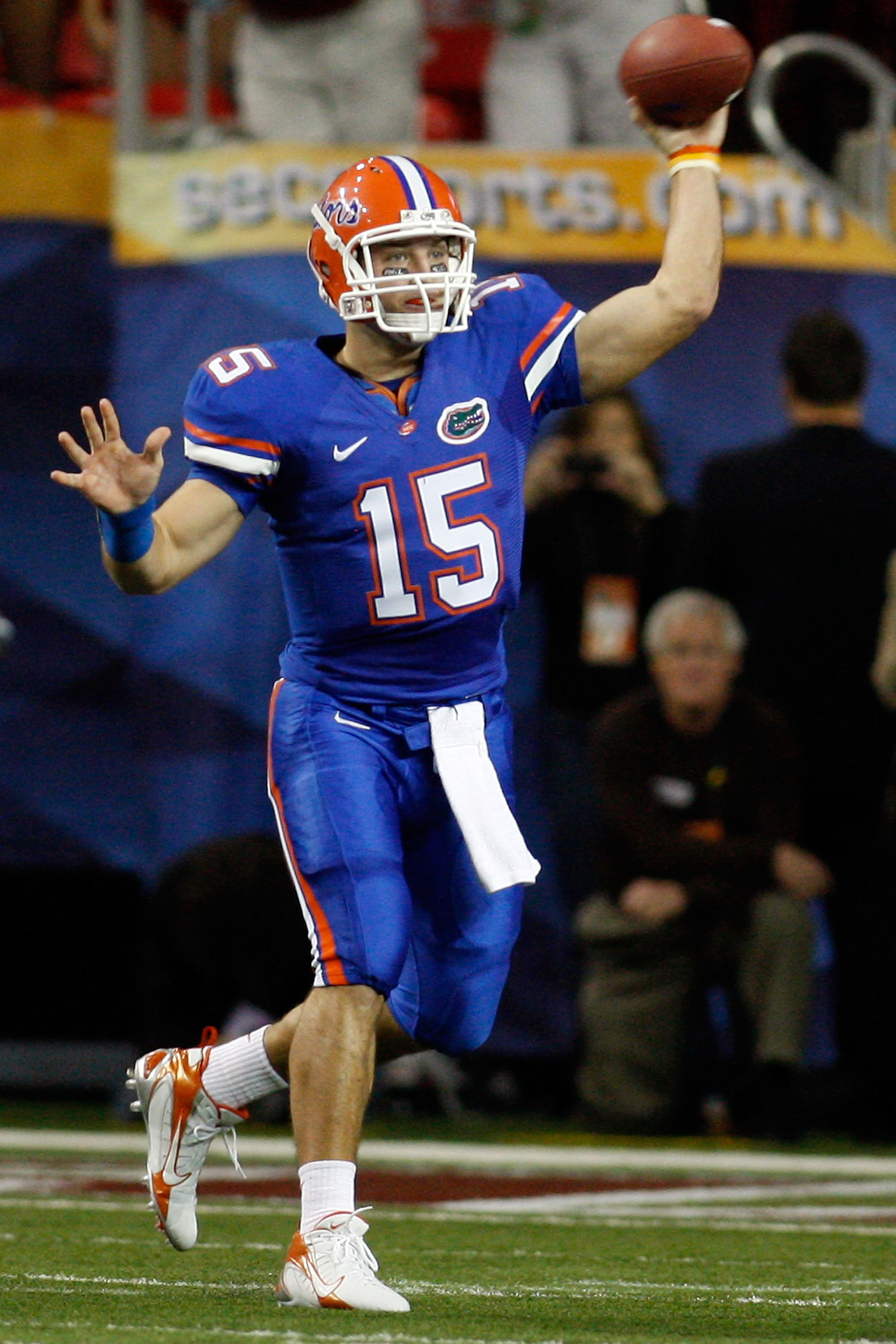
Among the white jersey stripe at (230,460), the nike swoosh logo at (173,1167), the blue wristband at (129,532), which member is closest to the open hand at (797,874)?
the nike swoosh logo at (173,1167)

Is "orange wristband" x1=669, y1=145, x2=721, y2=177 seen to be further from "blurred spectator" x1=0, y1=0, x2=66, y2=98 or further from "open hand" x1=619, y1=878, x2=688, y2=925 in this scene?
"blurred spectator" x1=0, y1=0, x2=66, y2=98

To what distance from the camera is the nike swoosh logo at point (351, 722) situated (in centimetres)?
376

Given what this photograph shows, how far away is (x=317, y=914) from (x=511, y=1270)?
2.56 ft

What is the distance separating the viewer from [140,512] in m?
3.52

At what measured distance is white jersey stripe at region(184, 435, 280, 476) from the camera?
3736mm

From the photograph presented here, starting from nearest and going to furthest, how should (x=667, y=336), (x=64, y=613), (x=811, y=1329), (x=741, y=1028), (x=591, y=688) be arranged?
(x=811, y=1329)
(x=667, y=336)
(x=741, y=1028)
(x=591, y=688)
(x=64, y=613)

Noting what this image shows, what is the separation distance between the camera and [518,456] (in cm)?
397

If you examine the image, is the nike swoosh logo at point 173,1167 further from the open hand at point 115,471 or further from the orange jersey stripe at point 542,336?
the orange jersey stripe at point 542,336

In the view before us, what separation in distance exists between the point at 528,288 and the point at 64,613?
13.7 feet

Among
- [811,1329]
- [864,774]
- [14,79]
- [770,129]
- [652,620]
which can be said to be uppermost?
[14,79]

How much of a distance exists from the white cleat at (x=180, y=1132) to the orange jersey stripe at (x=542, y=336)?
128cm

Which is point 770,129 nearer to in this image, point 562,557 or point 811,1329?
point 562,557

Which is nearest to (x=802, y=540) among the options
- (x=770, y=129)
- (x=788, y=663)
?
(x=788, y=663)

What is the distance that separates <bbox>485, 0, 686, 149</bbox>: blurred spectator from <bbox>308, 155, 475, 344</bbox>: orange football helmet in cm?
369
